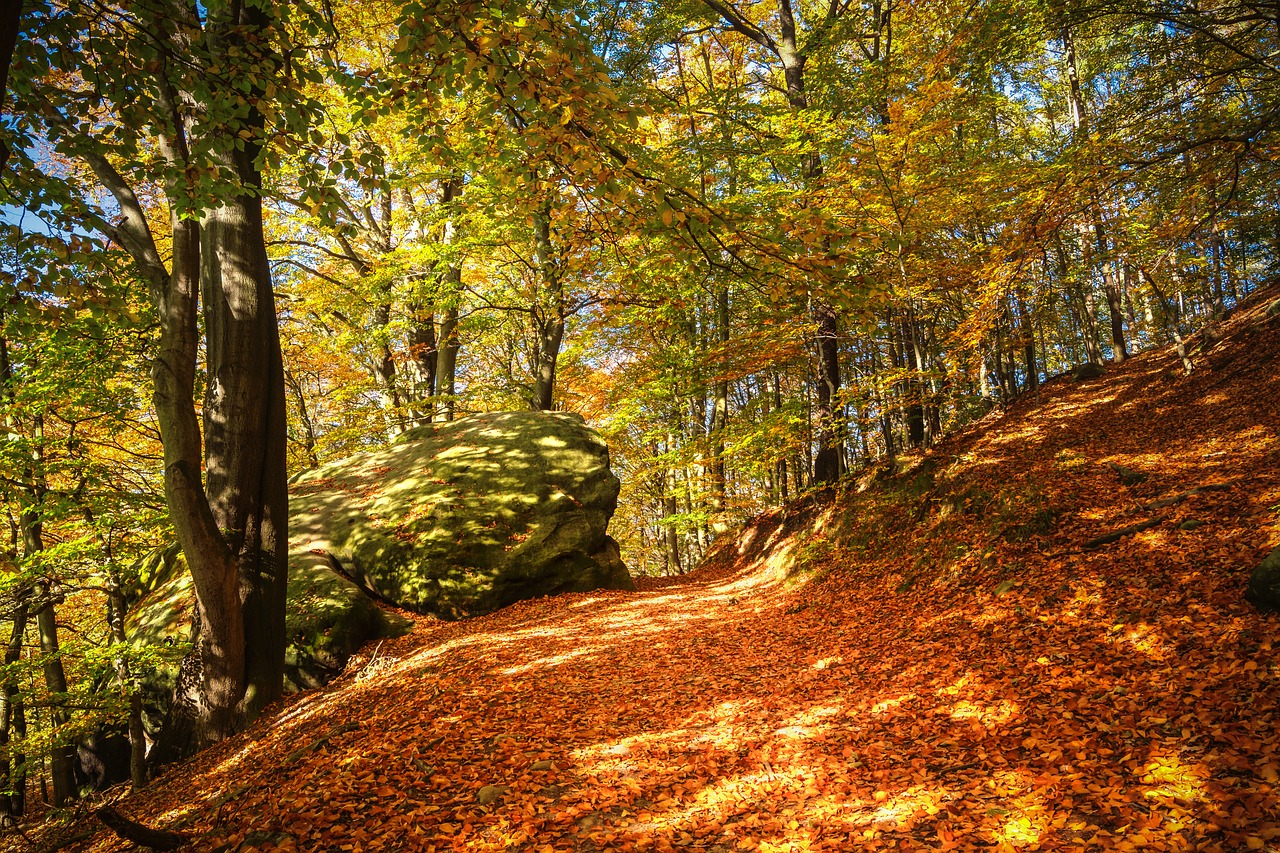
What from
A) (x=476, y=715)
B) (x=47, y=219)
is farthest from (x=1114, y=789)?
(x=47, y=219)

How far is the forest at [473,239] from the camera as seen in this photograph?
3.63 m

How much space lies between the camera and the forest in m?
3.63

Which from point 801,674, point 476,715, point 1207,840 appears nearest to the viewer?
point 1207,840

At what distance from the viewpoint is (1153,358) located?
1469cm

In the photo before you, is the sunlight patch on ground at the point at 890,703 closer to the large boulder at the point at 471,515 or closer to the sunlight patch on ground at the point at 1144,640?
the sunlight patch on ground at the point at 1144,640

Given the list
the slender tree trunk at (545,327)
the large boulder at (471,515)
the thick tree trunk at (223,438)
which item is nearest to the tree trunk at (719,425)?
the large boulder at (471,515)

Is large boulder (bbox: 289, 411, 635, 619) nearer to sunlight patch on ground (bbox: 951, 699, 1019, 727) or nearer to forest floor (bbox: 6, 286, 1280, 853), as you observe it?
forest floor (bbox: 6, 286, 1280, 853)

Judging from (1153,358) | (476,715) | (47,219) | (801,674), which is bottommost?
(801,674)

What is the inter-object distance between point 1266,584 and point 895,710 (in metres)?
2.48

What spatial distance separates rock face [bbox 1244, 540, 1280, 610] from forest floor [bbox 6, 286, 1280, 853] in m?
0.11

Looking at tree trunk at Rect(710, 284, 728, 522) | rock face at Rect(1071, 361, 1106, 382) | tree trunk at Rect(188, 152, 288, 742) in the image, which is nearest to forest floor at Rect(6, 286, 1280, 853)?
tree trunk at Rect(188, 152, 288, 742)

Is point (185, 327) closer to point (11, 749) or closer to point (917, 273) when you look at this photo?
point (11, 749)

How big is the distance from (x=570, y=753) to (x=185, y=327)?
539cm

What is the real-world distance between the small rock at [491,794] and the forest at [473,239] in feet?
10.1
